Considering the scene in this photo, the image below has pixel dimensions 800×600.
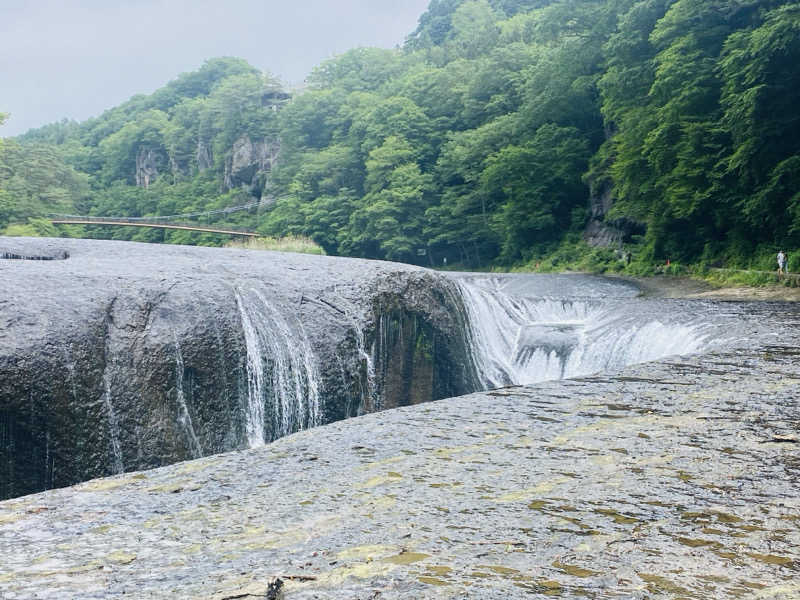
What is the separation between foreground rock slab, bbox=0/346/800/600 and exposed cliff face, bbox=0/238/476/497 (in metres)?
1.88

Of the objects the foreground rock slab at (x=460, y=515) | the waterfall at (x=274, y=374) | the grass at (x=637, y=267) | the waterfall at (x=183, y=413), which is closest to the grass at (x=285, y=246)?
the grass at (x=637, y=267)

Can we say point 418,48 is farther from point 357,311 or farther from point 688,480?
point 688,480

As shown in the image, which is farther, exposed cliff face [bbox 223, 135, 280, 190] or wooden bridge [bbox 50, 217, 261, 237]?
exposed cliff face [bbox 223, 135, 280, 190]

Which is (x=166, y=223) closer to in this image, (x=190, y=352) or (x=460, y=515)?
(x=190, y=352)

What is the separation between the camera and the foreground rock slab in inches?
148

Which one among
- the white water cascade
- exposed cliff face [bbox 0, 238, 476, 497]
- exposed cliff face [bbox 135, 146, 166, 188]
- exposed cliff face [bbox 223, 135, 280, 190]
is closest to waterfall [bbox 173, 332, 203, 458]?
exposed cliff face [bbox 0, 238, 476, 497]

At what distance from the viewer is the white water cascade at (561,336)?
1420cm

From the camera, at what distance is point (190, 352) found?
29.7 feet

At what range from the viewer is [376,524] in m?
4.70

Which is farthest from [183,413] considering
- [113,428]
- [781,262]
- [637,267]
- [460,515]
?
[637,267]

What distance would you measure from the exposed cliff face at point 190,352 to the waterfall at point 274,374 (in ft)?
0.06

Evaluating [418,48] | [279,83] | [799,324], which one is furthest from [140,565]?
[418,48]

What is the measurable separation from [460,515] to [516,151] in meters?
31.8

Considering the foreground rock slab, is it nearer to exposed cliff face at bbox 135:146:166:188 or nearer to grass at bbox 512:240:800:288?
grass at bbox 512:240:800:288
